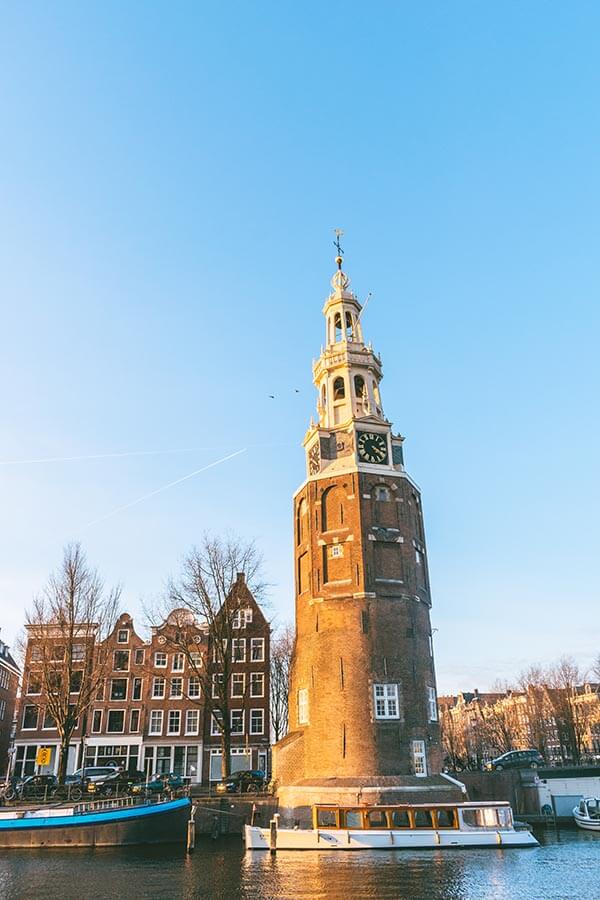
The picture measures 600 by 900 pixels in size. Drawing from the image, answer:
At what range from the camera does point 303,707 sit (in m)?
37.8

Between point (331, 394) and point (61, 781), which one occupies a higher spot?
point (331, 394)

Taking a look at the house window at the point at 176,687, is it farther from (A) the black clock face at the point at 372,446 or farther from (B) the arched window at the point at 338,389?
(B) the arched window at the point at 338,389

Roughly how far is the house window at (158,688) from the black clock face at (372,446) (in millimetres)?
26345

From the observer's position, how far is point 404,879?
21531mm

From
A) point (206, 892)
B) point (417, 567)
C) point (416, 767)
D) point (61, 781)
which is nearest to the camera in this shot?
point (206, 892)

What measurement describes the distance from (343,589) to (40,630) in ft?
60.0

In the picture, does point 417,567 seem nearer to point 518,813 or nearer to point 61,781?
point 518,813

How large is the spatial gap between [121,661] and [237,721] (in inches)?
421

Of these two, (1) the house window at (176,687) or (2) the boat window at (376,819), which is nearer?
(2) the boat window at (376,819)

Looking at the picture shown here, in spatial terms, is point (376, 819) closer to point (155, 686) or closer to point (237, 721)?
point (237, 721)

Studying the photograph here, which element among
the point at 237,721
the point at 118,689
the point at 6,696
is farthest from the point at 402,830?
the point at 6,696

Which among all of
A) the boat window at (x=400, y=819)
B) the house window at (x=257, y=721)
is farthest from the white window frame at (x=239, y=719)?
the boat window at (x=400, y=819)

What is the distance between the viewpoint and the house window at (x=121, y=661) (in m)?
54.8

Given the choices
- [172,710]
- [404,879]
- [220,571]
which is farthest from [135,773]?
[404,879]
